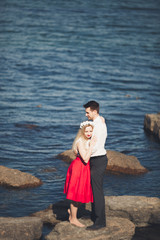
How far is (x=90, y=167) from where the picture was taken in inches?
311

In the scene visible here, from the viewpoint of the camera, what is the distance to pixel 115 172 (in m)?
12.3

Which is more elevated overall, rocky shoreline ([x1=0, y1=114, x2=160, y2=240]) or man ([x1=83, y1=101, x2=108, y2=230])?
man ([x1=83, y1=101, x2=108, y2=230])

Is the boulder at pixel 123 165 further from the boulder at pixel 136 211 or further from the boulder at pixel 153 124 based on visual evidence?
the boulder at pixel 153 124

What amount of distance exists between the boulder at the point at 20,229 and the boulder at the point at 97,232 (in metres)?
0.26

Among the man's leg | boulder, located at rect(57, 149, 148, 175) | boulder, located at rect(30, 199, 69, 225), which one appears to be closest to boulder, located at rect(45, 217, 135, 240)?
the man's leg

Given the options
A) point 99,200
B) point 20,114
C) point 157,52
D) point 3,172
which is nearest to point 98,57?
point 157,52

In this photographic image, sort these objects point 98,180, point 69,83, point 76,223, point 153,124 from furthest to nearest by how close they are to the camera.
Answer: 1. point 69,83
2. point 153,124
3. point 76,223
4. point 98,180

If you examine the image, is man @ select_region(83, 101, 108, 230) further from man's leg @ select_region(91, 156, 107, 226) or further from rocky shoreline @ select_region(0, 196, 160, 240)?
rocky shoreline @ select_region(0, 196, 160, 240)

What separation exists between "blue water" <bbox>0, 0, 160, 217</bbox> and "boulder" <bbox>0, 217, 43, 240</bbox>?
1.44 metres

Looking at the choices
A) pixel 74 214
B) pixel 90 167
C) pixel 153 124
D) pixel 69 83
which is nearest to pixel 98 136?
pixel 90 167

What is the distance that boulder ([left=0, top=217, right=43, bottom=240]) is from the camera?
7.75m

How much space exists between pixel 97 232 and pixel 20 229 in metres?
1.44

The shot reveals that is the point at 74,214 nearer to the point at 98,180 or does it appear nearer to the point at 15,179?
the point at 98,180

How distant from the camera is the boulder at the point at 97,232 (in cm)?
776
